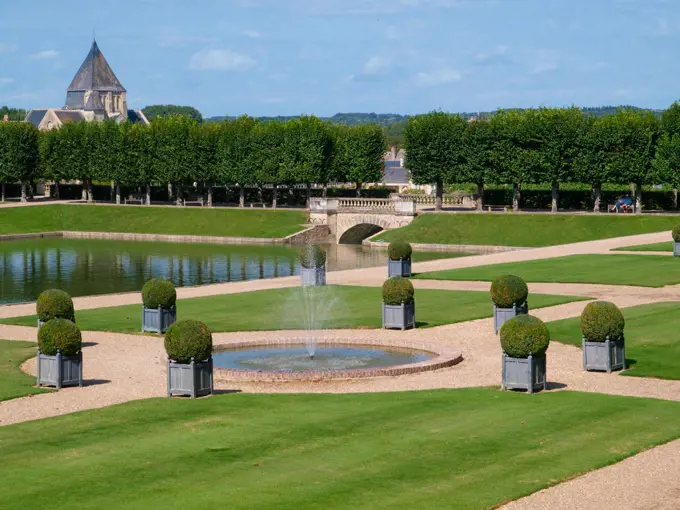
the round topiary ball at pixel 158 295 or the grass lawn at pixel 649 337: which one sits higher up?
the round topiary ball at pixel 158 295

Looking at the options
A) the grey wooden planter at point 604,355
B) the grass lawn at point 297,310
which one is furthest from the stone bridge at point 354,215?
the grey wooden planter at point 604,355

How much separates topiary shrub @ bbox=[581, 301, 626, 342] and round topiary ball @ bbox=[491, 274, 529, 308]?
23.6 feet

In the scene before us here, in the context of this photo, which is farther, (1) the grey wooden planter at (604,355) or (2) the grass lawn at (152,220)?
(2) the grass lawn at (152,220)

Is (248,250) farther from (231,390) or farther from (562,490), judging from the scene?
(562,490)

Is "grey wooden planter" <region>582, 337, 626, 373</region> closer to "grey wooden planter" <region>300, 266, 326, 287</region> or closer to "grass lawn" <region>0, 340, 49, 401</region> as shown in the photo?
"grass lawn" <region>0, 340, 49, 401</region>

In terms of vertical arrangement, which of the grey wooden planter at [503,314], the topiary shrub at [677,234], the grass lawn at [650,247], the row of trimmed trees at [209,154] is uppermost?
the row of trimmed trees at [209,154]

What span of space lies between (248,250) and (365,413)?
72.0m

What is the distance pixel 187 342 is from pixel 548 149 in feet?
271

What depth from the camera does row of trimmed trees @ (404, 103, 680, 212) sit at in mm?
106188

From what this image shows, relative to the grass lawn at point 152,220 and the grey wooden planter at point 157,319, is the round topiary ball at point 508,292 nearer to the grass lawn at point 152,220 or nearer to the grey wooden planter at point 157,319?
the grey wooden planter at point 157,319

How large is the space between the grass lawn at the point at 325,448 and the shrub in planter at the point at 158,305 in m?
12.5

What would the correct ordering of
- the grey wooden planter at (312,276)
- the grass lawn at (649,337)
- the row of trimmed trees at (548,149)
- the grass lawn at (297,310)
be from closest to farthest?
the grass lawn at (649,337)
the grass lawn at (297,310)
the grey wooden planter at (312,276)
the row of trimmed trees at (548,149)

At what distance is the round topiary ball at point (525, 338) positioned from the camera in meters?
31.5

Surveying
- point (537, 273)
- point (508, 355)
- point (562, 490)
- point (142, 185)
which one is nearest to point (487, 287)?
point (537, 273)
